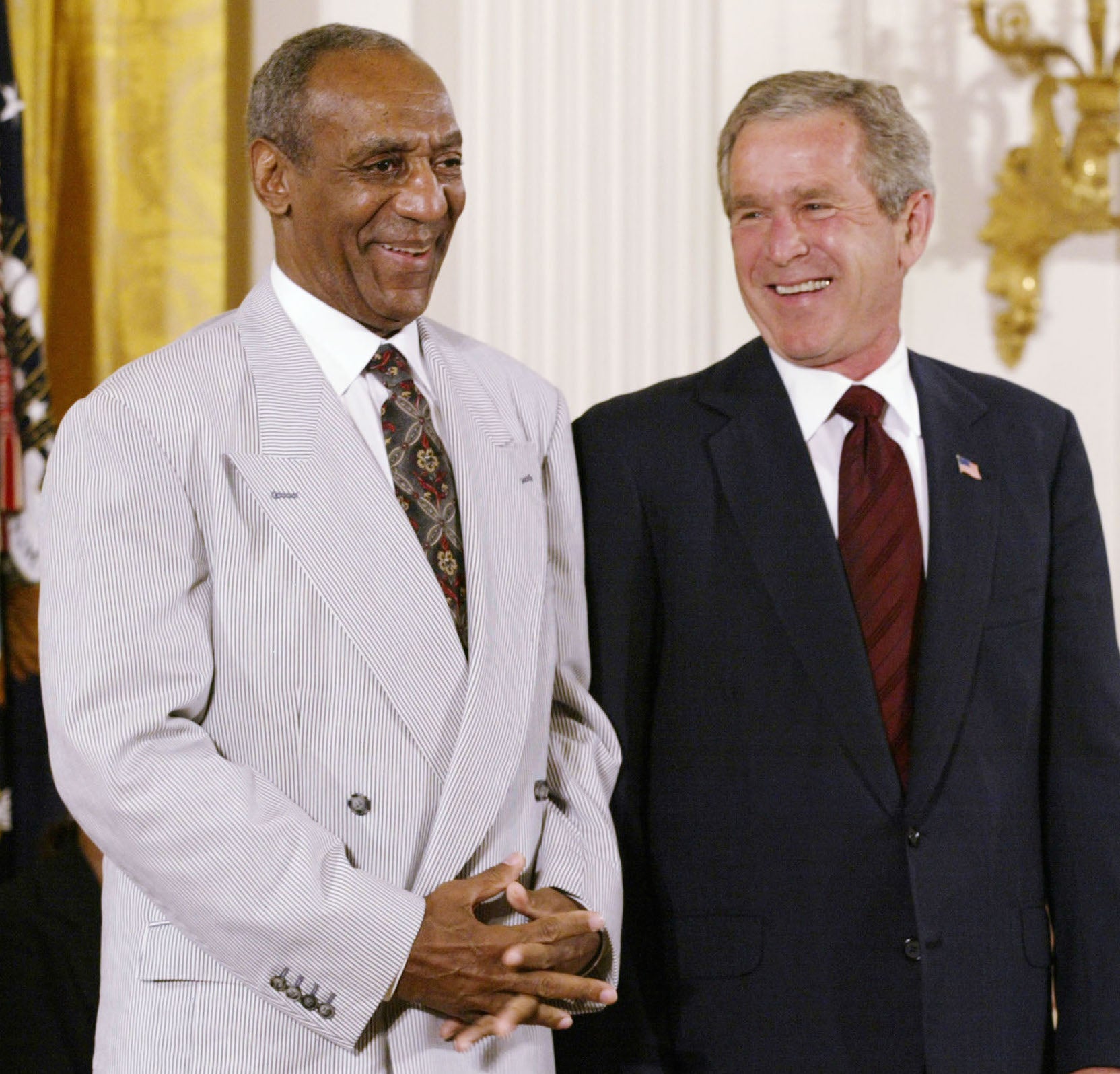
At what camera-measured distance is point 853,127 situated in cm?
214

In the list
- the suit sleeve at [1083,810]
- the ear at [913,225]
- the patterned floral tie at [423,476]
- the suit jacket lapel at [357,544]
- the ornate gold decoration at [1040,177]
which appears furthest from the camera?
the ornate gold decoration at [1040,177]

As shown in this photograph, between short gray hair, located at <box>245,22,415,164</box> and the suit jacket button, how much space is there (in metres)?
0.68

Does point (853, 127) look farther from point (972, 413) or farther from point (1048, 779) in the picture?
point (1048, 779)

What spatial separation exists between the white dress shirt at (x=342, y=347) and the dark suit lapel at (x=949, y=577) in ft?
2.08

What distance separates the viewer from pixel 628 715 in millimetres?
1986

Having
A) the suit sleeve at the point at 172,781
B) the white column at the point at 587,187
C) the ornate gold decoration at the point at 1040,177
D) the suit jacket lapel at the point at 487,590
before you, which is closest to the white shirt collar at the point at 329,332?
the suit jacket lapel at the point at 487,590

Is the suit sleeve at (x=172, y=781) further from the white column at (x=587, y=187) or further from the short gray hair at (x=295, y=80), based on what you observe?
the white column at (x=587, y=187)

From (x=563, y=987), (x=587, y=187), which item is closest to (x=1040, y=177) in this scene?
(x=587, y=187)

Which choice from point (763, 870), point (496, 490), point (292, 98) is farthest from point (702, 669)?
point (292, 98)

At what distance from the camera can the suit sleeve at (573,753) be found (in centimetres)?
175

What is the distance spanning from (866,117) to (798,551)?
0.60 m

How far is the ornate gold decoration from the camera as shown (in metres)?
3.38

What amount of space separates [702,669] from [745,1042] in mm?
443

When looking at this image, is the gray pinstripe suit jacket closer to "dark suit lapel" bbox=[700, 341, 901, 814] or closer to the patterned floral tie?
the patterned floral tie
